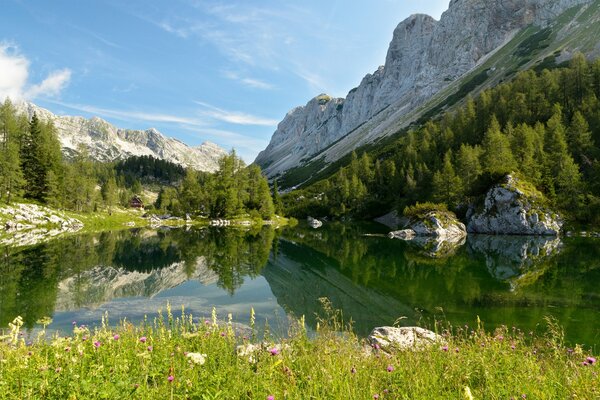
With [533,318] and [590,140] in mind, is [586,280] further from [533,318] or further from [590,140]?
[590,140]

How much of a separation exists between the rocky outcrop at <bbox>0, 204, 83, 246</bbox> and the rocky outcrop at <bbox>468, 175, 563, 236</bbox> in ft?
282

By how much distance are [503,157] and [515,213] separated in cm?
1952

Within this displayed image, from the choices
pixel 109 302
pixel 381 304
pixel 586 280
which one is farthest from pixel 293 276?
pixel 586 280

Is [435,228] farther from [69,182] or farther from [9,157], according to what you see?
[9,157]

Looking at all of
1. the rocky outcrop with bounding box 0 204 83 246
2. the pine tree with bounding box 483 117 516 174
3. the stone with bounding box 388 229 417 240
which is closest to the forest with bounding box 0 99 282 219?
the rocky outcrop with bounding box 0 204 83 246

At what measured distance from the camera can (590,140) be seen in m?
89.2

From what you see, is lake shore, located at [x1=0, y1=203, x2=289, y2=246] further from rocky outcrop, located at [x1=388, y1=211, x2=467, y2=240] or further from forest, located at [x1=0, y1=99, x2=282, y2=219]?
rocky outcrop, located at [x1=388, y1=211, x2=467, y2=240]

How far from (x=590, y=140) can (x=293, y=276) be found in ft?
306

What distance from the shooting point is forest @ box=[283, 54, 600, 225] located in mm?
81000

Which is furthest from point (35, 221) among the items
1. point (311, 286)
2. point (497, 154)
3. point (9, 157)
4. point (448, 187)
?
point (497, 154)

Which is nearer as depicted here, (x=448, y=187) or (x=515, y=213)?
(x=515, y=213)

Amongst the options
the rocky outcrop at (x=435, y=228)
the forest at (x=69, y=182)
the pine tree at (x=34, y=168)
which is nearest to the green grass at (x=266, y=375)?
the rocky outcrop at (x=435, y=228)

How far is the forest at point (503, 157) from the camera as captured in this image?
81.0m

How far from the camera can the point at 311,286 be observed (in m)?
29.3
